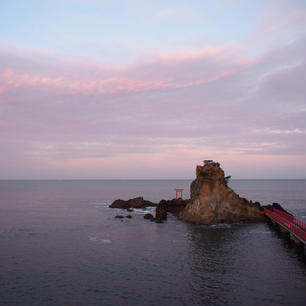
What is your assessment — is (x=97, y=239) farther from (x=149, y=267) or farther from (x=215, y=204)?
(x=215, y=204)

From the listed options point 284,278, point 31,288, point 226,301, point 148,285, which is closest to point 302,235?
point 284,278

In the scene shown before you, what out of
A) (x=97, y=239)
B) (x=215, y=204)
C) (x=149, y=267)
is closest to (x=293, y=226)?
(x=215, y=204)

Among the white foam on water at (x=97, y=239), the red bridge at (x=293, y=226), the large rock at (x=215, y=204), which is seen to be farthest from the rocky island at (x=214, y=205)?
the white foam on water at (x=97, y=239)

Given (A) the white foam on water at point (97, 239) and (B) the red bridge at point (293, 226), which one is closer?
(B) the red bridge at point (293, 226)

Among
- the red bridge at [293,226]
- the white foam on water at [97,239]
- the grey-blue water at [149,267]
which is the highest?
the red bridge at [293,226]

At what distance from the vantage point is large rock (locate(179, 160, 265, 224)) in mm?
62662

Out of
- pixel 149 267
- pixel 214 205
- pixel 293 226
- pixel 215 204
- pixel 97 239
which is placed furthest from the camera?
pixel 215 204

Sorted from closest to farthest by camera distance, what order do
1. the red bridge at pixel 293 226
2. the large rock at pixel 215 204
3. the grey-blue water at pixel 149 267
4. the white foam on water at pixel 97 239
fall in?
the grey-blue water at pixel 149 267, the red bridge at pixel 293 226, the white foam on water at pixel 97 239, the large rock at pixel 215 204

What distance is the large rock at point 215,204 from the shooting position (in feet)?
206

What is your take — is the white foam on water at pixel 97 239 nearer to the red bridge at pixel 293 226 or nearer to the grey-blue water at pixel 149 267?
the grey-blue water at pixel 149 267

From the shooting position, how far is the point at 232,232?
52469 millimetres

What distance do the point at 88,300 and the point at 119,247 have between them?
16918 mm

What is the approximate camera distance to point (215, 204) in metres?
63.3

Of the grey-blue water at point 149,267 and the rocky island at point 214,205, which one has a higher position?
the rocky island at point 214,205
